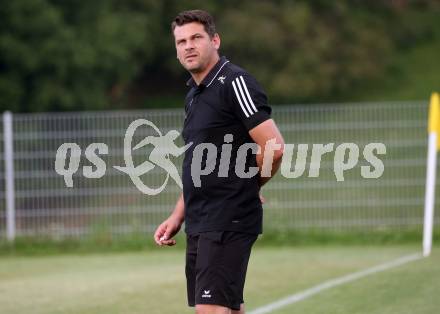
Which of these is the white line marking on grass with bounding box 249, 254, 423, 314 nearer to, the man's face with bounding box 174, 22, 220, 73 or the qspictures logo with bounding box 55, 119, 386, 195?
the qspictures logo with bounding box 55, 119, 386, 195

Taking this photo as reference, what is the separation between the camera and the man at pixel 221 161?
6.02 meters

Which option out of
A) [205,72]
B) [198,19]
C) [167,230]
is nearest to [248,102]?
[205,72]

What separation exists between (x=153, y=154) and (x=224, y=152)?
341 inches

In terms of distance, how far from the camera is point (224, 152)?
19.9 feet

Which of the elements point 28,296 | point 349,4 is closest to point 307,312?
point 28,296

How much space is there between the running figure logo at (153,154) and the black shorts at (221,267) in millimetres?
8289

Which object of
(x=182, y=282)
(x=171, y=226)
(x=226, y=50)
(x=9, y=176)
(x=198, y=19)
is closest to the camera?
(x=198, y=19)

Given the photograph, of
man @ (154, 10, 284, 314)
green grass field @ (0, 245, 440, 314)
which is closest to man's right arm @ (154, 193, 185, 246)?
man @ (154, 10, 284, 314)

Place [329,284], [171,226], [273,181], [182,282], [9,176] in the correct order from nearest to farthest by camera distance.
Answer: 1. [171,226]
2. [329,284]
3. [182,282]
4. [9,176]
5. [273,181]

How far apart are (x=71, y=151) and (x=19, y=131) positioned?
810 mm

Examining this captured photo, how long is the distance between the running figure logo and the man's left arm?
8.36 m

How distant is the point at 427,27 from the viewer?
4506cm

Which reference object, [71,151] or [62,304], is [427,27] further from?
[62,304]

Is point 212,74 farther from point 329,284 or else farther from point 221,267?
point 329,284
